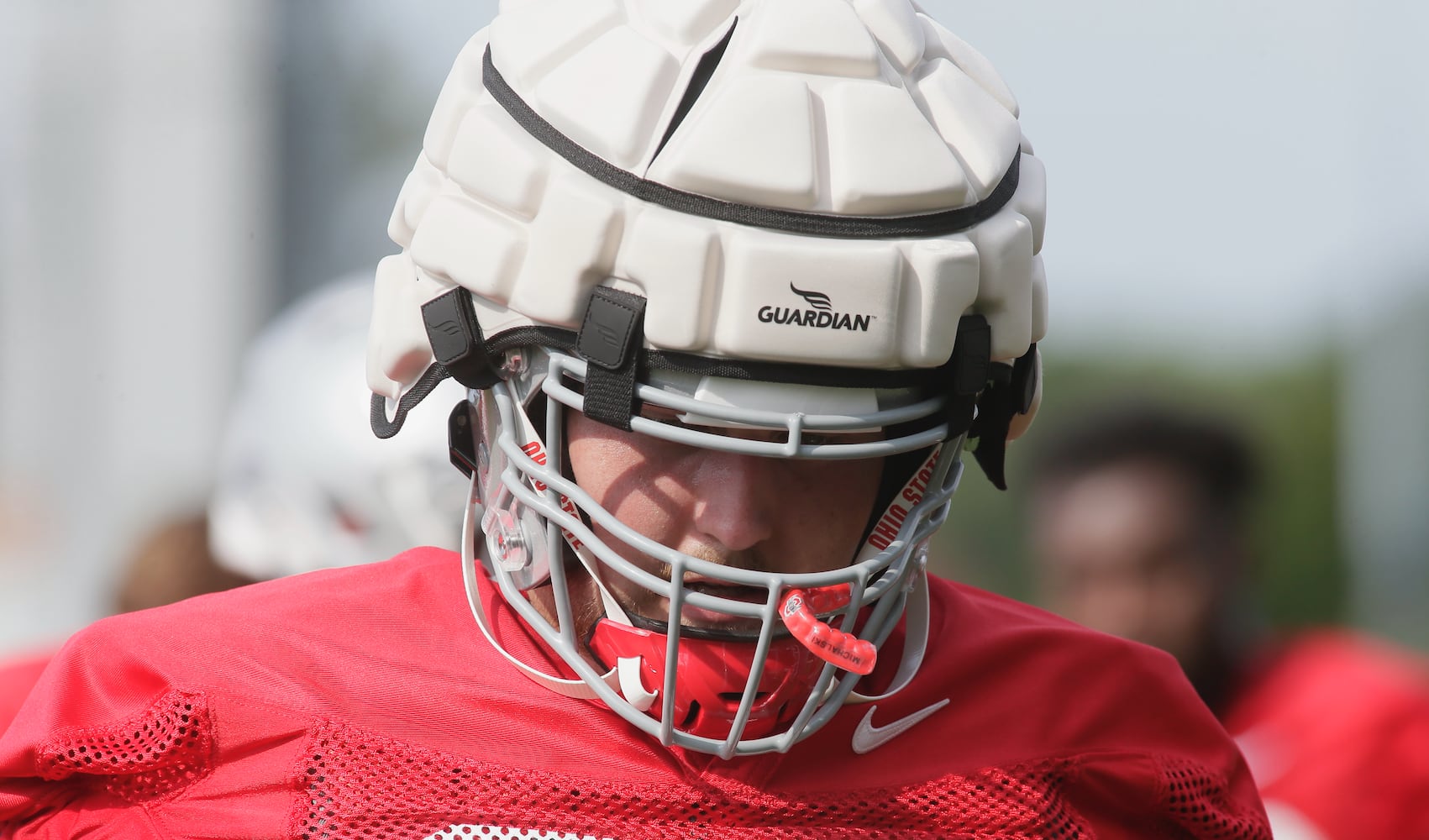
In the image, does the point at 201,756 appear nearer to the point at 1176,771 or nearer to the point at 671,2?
the point at 671,2

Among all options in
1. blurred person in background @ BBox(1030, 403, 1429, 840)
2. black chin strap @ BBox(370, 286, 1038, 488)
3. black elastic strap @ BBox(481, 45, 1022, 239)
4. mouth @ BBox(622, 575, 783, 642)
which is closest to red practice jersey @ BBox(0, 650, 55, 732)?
black chin strap @ BBox(370, 286, 1038, 488)

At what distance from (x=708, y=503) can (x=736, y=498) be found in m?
0.03

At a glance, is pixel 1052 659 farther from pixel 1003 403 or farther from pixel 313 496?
pixel 313 496

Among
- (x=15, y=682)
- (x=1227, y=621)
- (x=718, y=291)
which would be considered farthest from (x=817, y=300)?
(x=1227, y=621)

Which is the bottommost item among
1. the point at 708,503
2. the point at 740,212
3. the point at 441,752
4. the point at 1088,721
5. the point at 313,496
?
the point at 313,496

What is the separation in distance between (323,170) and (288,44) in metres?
1.37

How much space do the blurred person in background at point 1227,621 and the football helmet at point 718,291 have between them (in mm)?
2483

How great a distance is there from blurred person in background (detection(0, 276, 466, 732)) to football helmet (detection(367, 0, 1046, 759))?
5.71 ft

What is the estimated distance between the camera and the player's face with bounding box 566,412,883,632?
1769 millimetres

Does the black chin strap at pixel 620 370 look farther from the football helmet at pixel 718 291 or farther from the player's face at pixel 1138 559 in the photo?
the player's face at pixel 1138 559

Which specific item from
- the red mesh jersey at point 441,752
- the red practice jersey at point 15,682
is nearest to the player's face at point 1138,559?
the red mesh jersey at point 441,752

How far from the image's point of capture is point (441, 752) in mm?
1842

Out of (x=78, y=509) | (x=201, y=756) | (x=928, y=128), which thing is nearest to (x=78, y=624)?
(x=78, y=509)

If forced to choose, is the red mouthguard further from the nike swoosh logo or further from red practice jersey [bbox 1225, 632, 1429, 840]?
red practice jersey [bbox 1225, 632, 1429, 840]
